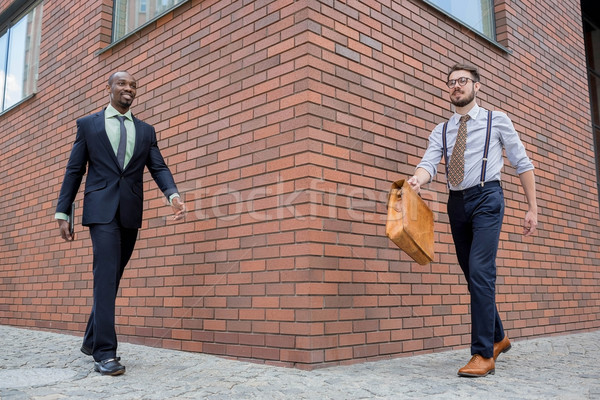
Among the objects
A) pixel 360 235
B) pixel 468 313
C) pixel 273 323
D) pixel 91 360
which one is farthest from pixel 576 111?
pixel 91 360

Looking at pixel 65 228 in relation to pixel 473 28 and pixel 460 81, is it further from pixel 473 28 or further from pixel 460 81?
pixel 473 28

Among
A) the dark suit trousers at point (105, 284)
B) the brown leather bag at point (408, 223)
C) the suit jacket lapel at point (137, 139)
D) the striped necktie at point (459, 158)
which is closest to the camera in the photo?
the brown leather bag at point (408, 223)

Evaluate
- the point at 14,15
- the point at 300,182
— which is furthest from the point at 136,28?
→ the point at 14,15

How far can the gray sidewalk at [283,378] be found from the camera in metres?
2.68

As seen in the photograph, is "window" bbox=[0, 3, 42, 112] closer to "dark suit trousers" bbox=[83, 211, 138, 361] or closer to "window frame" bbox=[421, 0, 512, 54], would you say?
"dark suit trousers" bbox=[83, 211, 138, 361]

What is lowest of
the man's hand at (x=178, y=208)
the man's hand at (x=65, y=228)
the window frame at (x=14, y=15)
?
the man's hand at (x=65, y=228)

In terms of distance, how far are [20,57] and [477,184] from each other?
6.52 meters

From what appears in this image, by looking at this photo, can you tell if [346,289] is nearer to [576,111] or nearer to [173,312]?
[173,312]

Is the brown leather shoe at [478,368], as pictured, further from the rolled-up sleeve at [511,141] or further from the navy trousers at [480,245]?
the rolled-up sleeve at [511,141]

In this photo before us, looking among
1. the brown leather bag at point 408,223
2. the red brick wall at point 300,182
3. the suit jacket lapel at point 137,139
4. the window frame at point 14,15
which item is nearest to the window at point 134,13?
the red brick wall at point 300,182

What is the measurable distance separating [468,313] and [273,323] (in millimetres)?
1815

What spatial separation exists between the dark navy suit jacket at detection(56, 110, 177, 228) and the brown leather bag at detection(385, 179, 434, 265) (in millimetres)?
1398

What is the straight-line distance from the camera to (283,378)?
9.85ft

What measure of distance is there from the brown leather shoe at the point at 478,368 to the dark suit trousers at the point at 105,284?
1951 mm
